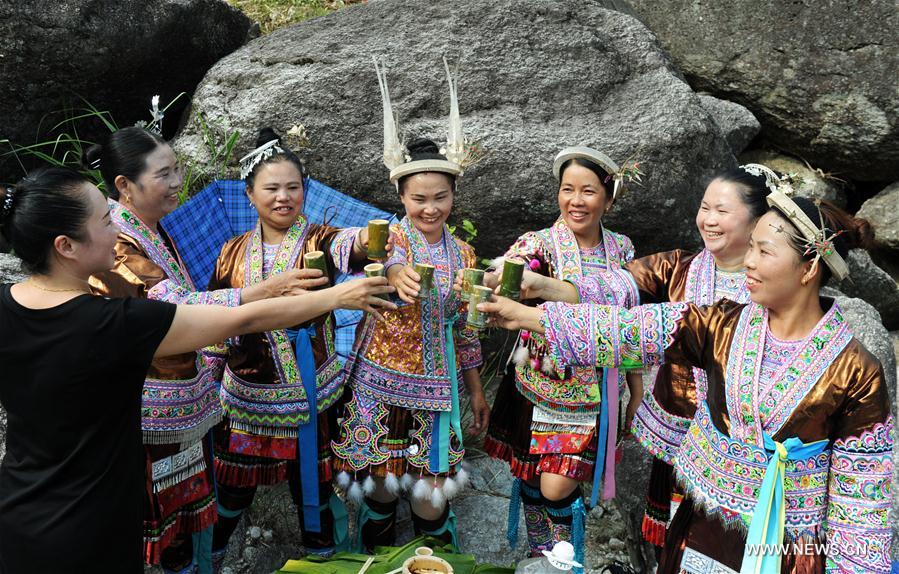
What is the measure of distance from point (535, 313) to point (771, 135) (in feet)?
18.2

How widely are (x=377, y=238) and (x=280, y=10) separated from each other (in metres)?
4.80

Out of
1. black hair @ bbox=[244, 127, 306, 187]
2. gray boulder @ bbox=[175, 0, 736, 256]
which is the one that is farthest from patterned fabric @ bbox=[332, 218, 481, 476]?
gray boulder @ bbox=[175, 0, 736, 256]

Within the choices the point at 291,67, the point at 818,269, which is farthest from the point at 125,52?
the point at 818,269

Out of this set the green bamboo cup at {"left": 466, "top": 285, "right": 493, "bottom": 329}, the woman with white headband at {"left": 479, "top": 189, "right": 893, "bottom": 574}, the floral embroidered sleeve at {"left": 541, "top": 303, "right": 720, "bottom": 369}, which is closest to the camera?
the woman with white headband at {"left": 479, "top": 189, "right": 893, "bottom": 574}

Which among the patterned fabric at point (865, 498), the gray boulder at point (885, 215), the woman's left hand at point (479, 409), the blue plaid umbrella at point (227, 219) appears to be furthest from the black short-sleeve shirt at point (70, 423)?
the gray boulder at point (885, 215)

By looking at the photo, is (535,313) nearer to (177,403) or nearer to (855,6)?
(177,403)

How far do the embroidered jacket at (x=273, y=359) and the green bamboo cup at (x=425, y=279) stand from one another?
45 centimetres

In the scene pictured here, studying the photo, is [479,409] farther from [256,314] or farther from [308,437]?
[256,314]

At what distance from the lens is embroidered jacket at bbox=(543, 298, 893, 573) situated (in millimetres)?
2184

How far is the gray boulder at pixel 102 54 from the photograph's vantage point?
4.88 meters

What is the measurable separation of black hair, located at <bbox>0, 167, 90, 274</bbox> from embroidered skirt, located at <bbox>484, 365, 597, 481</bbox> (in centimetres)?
→ 197

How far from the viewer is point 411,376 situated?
3.29 meters

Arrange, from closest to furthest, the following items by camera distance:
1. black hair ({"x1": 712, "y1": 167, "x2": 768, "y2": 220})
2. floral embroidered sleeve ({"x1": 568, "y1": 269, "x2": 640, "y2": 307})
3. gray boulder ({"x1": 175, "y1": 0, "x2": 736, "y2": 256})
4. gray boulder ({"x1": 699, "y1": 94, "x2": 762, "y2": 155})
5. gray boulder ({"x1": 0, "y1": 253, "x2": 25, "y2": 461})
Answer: black hair ({"x1": 712, "y1": 167, "x2": 768, "y2": 220}) < floral embroidered sleeve ({"x1": 568, "y1": 269, "x2": 640, "y2": 307}) < gray boulder ({"x1": 0, "y1": 253, "x2": 25, "y2": 461}) < gray boulder ({"x1": 175, "y1": 0, "x2": 736, "y2": 256}) < gray boulder ({"x1": 699, "y1": 94, "x2": 762, "y2": 155})

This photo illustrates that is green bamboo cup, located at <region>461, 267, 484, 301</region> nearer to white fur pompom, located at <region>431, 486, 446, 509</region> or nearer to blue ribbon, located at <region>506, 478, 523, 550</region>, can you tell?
white fur pompom, located at <region>431, 486, 446, 509</region>
